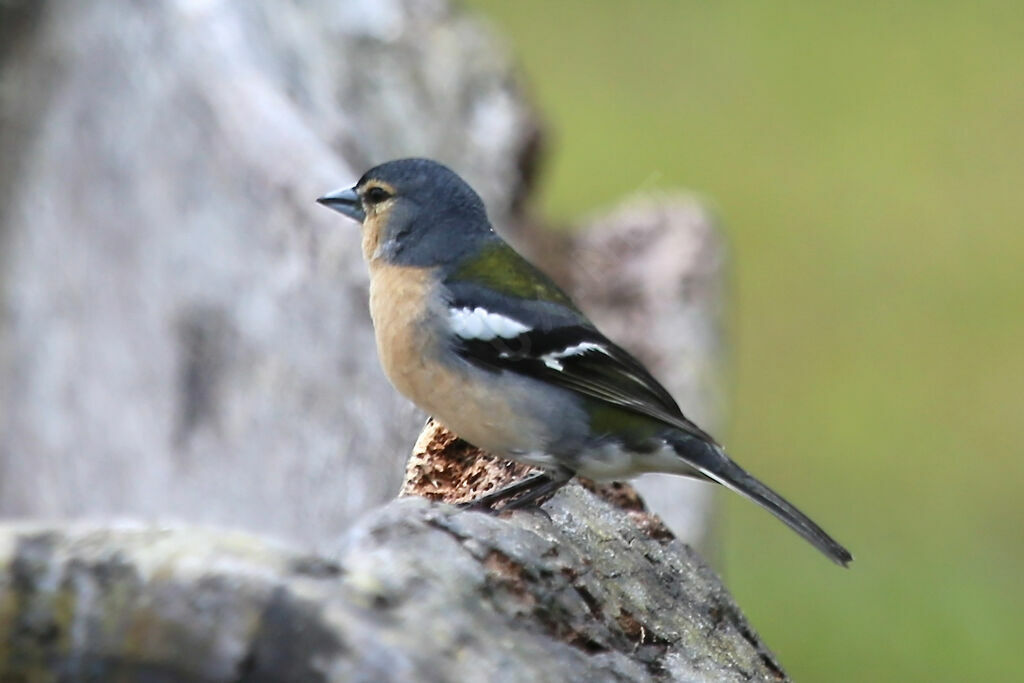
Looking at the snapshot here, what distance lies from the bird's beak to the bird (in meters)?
0.34

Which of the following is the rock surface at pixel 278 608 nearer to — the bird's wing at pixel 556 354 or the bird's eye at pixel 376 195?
the bird's wing at pixel 556 354

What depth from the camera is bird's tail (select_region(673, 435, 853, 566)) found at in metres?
3.83

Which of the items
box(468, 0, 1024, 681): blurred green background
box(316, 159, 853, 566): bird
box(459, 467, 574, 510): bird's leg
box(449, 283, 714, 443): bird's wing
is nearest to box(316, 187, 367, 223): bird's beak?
box(316, 159, 853, 566): bird

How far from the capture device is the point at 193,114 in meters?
6.58

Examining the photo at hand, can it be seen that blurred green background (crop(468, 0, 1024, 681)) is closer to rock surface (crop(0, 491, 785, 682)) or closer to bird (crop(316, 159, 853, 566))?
bird (crop(316, 159, 853, 566))

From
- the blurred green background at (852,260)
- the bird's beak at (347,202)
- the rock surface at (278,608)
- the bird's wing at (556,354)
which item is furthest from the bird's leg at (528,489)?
the blurred green background at (852,260)

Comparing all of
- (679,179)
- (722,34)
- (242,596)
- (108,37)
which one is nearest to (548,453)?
(242,596)

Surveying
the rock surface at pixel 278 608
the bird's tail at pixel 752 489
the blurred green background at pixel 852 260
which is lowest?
the rock surface at pixel 278 608

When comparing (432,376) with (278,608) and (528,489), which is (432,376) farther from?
(278,608)

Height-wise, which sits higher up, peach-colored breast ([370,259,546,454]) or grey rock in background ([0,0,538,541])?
grey rock in background ([0,0,538,541])

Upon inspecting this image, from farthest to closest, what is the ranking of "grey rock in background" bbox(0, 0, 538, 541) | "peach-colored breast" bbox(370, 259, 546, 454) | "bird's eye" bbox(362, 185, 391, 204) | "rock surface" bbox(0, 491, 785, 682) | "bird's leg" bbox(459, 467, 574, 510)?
"grey rock in background" bbox(0, 0, 538, 541), "bird's eye" bbox(362, 185, 391, 204), "peach-colored breast" bbox(370, 259, 546, 454), "bird's leg" bbox(459, 467, 574, 510), "rock surface" bbox(0, 491, 785, 682)

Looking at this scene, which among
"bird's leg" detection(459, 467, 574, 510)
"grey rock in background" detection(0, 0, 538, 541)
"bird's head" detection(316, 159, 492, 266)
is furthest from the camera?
"grey rock in background" detection(0, 0, 538, 541)

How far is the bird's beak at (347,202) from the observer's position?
4.63 metres

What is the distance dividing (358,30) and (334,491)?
2.64 metres
